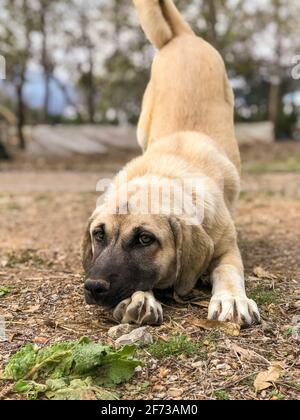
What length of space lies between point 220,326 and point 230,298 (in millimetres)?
281

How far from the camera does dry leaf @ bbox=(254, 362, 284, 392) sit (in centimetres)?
264

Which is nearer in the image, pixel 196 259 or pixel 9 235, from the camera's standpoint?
pixel 196 259

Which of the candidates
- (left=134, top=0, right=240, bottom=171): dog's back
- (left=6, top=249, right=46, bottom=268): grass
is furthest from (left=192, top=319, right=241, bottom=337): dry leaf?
(left=134, top=0, right=240, bottom=171): dog's back

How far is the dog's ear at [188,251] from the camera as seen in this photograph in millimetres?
3715

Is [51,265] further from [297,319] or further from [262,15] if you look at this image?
[262,15]

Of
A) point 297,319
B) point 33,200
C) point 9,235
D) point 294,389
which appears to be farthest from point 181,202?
point 33,200

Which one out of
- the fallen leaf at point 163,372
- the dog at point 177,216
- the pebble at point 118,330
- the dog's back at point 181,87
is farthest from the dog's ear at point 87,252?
the dog's back at point 181,87

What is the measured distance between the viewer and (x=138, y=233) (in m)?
3.60

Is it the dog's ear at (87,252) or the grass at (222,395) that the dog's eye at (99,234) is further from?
the grass at (222,395)

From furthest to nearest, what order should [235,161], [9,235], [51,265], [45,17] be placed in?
[45,17]
[9,235]
[235,161]
[51,265]

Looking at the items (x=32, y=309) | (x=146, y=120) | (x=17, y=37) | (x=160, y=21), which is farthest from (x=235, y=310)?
(x=17, y=37)

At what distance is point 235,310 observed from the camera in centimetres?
339

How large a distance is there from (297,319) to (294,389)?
0.87m

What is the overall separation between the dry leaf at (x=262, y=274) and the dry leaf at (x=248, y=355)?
141 cm
